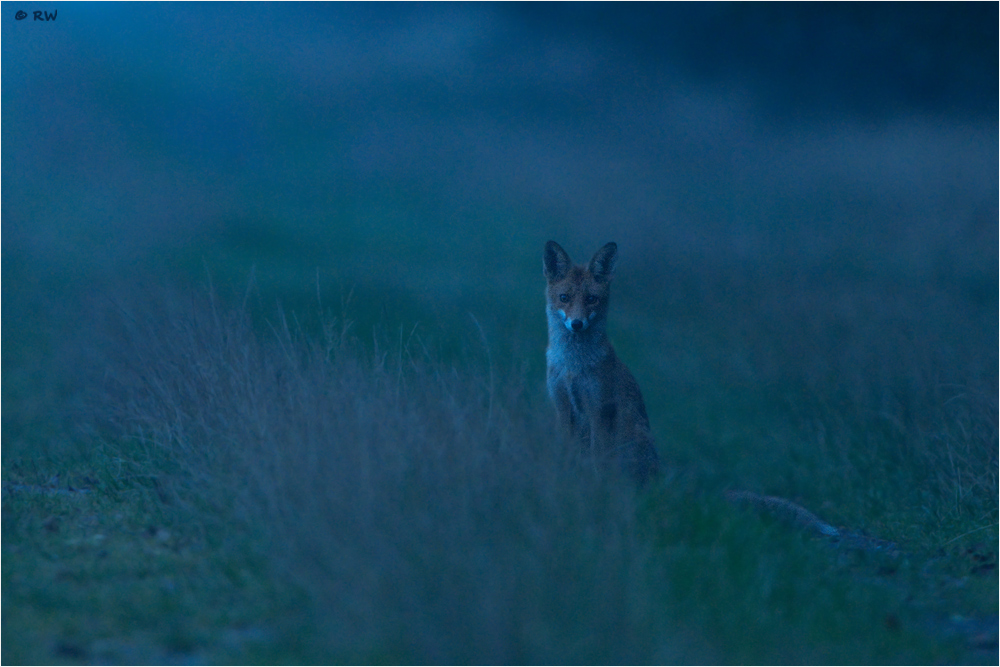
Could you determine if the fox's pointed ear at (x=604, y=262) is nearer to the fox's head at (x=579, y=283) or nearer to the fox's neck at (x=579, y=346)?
the fox's head at (x=579, y=283)

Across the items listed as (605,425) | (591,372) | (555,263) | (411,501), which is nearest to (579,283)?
(555,263)

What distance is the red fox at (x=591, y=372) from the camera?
8250 millimetres

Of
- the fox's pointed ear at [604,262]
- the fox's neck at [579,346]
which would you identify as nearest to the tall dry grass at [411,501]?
the fox's neck at [579,346]

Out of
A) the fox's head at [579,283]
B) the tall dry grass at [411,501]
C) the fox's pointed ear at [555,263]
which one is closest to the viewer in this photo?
the tall dry grass at [411,501]

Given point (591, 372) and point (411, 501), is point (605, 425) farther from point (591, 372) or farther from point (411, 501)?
point (411, 501)

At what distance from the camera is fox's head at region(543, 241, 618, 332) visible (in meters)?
8.18

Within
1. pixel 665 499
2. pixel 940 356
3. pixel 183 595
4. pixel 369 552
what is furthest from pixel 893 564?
pixel 940 356

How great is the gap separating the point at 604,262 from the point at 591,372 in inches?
37.3

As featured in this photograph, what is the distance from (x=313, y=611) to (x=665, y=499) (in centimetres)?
297

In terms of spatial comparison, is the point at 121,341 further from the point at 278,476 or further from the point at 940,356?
the point at 940,356

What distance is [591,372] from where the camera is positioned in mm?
8359

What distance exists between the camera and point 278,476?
19.8ft

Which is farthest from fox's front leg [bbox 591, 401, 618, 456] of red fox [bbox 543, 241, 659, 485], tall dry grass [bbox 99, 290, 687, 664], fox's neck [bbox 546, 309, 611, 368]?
tall dry grass [bbox 99, 290, 687, 664]

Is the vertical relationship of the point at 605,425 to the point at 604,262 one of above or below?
below
